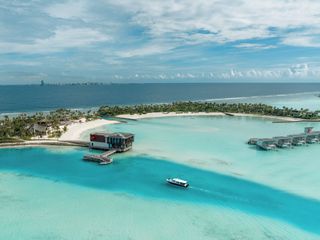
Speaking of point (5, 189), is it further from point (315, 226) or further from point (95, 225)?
point (315, 226)

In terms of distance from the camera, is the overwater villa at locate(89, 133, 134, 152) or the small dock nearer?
the small dock

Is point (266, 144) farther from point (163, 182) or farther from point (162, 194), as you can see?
point (162, 194)

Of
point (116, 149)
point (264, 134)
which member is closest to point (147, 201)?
point (116, 149)

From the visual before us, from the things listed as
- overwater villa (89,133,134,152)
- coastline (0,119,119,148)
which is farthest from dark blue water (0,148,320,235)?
coastline (0,119,119,148)

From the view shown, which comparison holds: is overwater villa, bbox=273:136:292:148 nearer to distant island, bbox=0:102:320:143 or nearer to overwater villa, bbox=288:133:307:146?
overwater villa, bbox=288:133:307:146

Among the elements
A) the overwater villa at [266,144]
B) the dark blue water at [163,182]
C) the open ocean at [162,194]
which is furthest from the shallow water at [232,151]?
the dark blue water at [163,182]

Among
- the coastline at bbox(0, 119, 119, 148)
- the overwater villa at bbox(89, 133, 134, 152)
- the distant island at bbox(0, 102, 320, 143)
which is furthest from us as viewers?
the distant island at bbox(0, 102, 320, 143)
